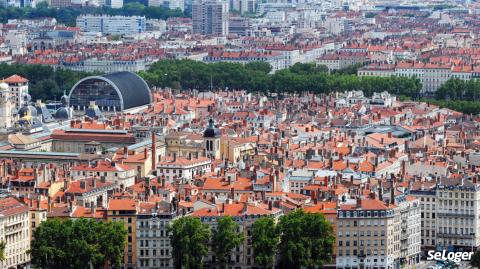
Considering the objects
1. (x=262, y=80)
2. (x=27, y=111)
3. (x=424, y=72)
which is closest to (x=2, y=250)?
(x=27, y=111)

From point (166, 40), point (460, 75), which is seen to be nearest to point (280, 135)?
point (460, 75)

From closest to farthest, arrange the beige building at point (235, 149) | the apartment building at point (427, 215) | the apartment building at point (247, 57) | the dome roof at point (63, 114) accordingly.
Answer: the apartment building at point (427, 215), the beige building at point (235, 149), the dome roof at point (63, 114), the apartment building at point (247, 57)

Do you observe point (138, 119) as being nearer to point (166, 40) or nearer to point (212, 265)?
point (212, 265)

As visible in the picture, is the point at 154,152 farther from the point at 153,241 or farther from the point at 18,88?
the point at 18,88

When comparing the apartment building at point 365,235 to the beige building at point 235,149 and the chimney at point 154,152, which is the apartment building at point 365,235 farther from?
the beige building at point 235,149

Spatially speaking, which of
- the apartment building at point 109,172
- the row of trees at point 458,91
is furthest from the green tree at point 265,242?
the row of trees at point 458,91
